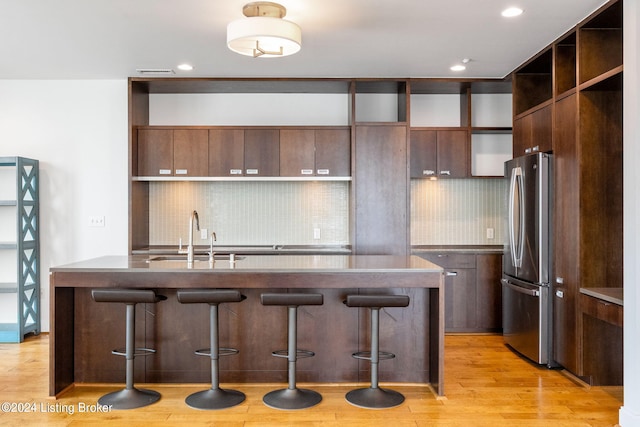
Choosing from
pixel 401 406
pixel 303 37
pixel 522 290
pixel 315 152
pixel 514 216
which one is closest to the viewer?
pixel 401 406

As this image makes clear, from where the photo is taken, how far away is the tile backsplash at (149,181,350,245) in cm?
573

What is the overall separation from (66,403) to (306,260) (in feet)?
6.16

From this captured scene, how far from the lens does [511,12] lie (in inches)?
141

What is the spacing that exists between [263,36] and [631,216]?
2.47m

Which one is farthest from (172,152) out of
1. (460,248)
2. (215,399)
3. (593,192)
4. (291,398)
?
(593,192)

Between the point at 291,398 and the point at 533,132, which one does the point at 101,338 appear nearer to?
the point at 291,398

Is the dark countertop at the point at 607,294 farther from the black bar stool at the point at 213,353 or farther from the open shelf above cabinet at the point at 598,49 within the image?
the black bar stool at the point at 213,353

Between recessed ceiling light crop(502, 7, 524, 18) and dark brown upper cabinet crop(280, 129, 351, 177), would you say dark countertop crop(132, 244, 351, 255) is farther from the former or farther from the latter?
recessed ceiling light crop(502, 7, 524, 18)

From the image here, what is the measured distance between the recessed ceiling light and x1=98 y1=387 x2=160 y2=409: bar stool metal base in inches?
141

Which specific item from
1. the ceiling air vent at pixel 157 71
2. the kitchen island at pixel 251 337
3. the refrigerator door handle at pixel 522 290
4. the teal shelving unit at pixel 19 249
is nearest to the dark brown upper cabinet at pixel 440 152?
the refrigerator door handle at pixel 522 290

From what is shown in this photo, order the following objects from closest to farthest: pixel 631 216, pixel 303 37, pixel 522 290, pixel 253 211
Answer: pixel 631 216 → pixel 303 37 → pixel 522 290 → pixel 253 211

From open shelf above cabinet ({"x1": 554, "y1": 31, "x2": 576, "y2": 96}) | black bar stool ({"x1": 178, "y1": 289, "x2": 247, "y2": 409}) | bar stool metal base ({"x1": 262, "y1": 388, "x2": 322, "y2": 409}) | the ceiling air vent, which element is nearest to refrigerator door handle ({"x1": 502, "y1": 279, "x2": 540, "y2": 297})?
open shelf above cabinet ({"x1": 554, "y1": 31, "x2": 576, "y2": 96})

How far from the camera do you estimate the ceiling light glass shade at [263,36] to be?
321cm

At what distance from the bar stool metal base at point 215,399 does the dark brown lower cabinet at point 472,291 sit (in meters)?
2.67
